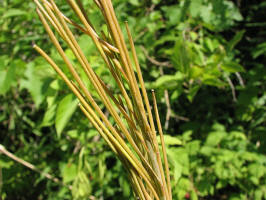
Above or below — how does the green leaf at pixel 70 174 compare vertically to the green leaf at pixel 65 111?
below

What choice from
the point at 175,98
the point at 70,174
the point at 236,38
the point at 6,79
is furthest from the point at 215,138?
the point at 6,79

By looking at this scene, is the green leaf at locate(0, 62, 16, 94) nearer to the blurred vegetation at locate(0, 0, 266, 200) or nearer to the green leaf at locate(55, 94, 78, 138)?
the blurred vegetation at locate(0, 0, 266, 200)

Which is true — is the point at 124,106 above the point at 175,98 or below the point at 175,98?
above

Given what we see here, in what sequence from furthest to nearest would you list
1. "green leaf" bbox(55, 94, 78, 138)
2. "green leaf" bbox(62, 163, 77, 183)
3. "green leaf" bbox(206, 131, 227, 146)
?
1. "green leaf" bbox(206, 131, 227, 146)
2. "green leaf" bbox(62, 163, 77, 183)
3. "green leaf" bbox(55, 94, 78, 138)

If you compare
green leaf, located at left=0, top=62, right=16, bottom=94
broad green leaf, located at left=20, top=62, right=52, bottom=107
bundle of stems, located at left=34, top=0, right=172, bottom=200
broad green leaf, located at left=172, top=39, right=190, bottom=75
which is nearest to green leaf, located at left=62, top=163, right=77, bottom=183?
broad green leaf, located at left=20, top=62, right=52, bottom=107

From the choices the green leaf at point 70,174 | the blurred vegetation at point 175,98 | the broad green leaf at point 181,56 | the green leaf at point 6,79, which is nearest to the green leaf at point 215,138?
the blurred vegetation at point 175,98

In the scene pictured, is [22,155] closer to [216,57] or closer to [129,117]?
[216,57]

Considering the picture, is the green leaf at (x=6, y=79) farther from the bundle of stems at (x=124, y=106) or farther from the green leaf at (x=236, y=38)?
the green leaf at (x=236, y=38)

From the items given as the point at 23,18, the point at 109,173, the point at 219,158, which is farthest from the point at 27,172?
the point at 219,158

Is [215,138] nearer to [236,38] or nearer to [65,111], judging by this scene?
[236,38]
